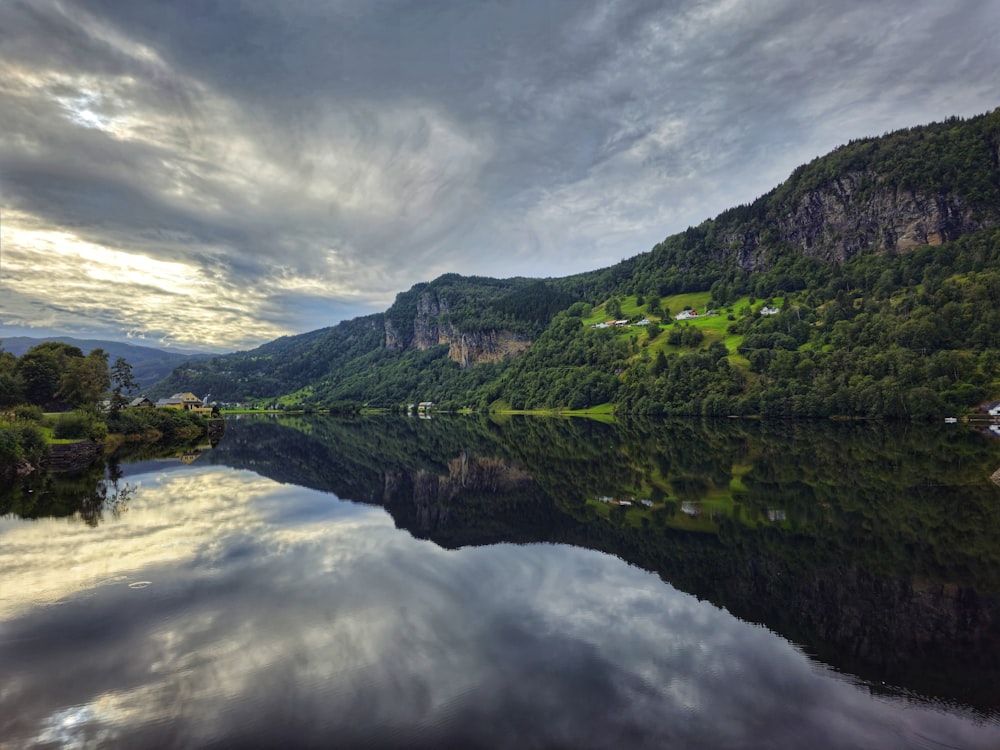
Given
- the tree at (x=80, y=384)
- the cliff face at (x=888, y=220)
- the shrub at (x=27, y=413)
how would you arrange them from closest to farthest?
the shrub at (x=27, y=413) → the tree at (x=80, y=384) → the cliff face at (x=888, y=220)

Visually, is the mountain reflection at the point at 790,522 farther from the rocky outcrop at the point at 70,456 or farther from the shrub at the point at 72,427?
the shrub at the point at 72,427

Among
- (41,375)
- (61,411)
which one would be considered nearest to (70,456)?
(41,375)

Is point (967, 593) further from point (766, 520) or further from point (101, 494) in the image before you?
point (101, 494)

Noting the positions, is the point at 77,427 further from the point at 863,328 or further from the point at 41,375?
the point at 863,328

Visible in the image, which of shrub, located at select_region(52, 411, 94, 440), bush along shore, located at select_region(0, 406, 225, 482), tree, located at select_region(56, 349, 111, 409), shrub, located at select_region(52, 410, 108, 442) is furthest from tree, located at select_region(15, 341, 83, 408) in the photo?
shrub, located at select_region(52, 411, 94, 440)

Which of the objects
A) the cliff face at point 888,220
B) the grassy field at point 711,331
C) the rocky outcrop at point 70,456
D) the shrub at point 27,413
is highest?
the cliff face at point 888,220

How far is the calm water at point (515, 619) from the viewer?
922 cm

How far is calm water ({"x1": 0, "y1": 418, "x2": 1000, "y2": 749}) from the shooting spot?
922 centimetres

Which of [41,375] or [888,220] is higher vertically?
[888,220]

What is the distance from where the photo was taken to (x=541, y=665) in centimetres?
1134

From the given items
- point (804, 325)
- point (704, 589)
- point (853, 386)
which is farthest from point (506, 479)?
point (804, 325)

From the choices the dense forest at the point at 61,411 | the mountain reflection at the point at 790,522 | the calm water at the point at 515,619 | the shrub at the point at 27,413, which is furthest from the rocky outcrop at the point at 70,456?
the calm water at the point at 515,619

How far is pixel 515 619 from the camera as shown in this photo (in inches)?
555

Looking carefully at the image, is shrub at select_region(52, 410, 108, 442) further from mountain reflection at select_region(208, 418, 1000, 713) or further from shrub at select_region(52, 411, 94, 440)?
mountain reflection at select_region(208, 418, 1000, 713)
